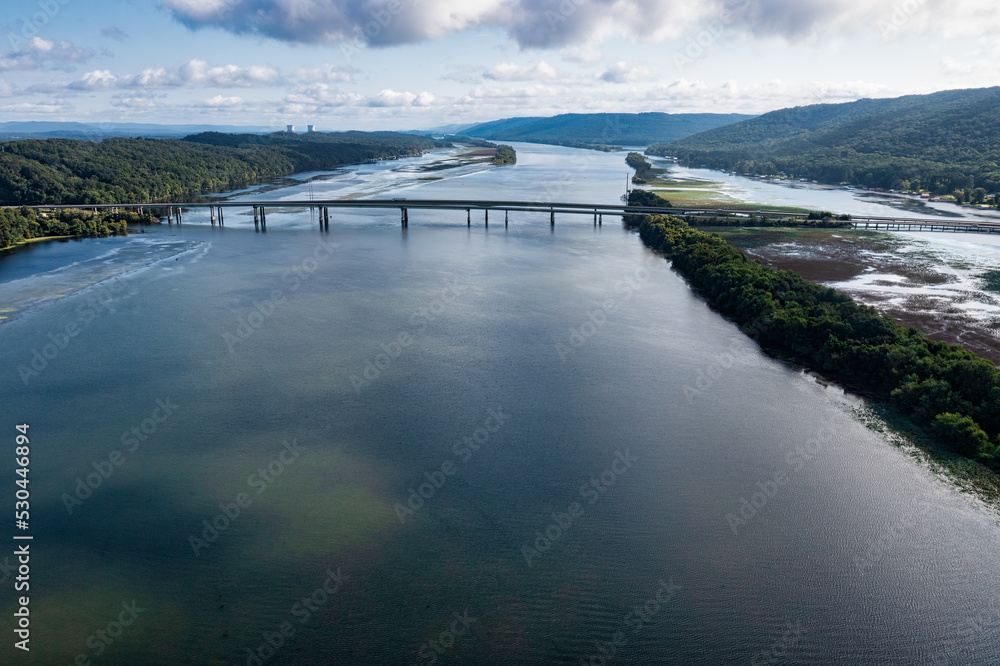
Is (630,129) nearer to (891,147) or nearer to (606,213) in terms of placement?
(891,147)

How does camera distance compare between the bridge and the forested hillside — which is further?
the forested hillside

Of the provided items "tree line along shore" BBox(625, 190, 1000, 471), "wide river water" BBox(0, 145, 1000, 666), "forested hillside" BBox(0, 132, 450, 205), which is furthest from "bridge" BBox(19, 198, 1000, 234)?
"wide river water" BBox(0, 145, 1000, 666)

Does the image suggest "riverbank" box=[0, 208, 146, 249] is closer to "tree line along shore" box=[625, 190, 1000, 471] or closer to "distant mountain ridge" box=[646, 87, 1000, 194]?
"tree line along shore" box=[625, 190, 1000, 471]

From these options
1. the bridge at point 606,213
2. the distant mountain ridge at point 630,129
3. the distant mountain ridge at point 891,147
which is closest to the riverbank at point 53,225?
the bridge at point 606,213

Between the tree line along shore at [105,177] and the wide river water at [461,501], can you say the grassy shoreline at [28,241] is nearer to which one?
the tree line along shore at [105,177]

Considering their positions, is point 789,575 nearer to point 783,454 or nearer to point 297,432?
point 783,454

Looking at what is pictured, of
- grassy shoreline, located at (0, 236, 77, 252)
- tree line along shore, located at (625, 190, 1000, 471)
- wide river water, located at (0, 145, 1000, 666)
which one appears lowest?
wide river water, located at (0, 145, 1000, 666)
